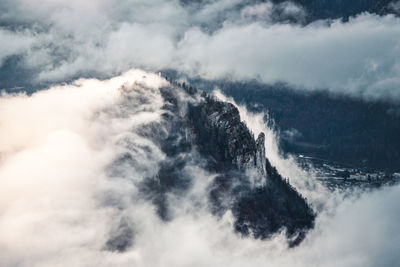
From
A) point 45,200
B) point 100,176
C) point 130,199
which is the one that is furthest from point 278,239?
point 45,200

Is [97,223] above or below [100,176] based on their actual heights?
below

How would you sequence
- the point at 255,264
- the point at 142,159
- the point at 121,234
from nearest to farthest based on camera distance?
the point at 121,234 → the point at 255,264 → the point at 142,159

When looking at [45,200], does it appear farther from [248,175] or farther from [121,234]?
[248,175]

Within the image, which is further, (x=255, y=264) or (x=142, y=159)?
(x=142, y=159)

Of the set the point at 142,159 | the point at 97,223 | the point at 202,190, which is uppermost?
the point at 142,159

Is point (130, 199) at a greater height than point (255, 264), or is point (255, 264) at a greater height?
point (130, 199)

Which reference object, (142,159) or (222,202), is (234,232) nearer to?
(222,202)

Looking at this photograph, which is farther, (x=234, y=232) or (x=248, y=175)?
(x=248, y=175)

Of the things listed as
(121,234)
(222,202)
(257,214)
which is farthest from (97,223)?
(257,214)

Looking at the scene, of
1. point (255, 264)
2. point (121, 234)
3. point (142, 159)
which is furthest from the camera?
point (142, 159)
